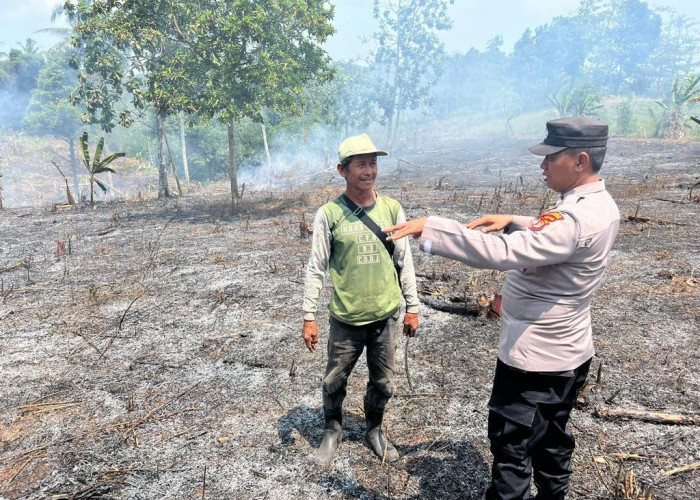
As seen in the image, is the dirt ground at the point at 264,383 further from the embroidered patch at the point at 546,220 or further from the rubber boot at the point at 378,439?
the embroidered patch at the point at 546,220

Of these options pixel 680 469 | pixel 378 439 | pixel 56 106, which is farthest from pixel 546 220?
pixel 56 106

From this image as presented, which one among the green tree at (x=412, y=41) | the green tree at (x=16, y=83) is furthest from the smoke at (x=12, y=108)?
the green tree at (x=412, y=41)

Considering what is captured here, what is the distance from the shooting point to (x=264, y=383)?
402 cm

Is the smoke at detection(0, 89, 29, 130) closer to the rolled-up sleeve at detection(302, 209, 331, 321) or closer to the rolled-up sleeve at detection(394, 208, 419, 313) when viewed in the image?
the rolled-up sleeve at detection(302, 209, 331, 321)

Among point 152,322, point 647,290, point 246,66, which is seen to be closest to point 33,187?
point 246,66

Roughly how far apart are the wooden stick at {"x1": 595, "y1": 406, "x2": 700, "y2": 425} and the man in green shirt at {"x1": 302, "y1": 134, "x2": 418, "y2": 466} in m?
1.82

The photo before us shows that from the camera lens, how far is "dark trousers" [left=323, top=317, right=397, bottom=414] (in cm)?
273

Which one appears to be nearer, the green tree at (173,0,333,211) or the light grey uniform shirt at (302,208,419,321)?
the light grey uniform shirt at (302,208,419,321)

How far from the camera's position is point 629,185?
→ 1362 cm

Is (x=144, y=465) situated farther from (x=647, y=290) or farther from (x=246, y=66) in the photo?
(x=246, y=66)

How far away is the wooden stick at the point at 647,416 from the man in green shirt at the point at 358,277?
182cm

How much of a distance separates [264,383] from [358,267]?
6.67 feet

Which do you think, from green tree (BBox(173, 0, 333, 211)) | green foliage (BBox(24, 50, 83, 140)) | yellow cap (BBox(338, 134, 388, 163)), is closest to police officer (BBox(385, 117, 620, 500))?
yellow cap (BBox(338, 134, 388, 163))

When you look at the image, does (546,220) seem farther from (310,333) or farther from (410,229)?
(310,333)
